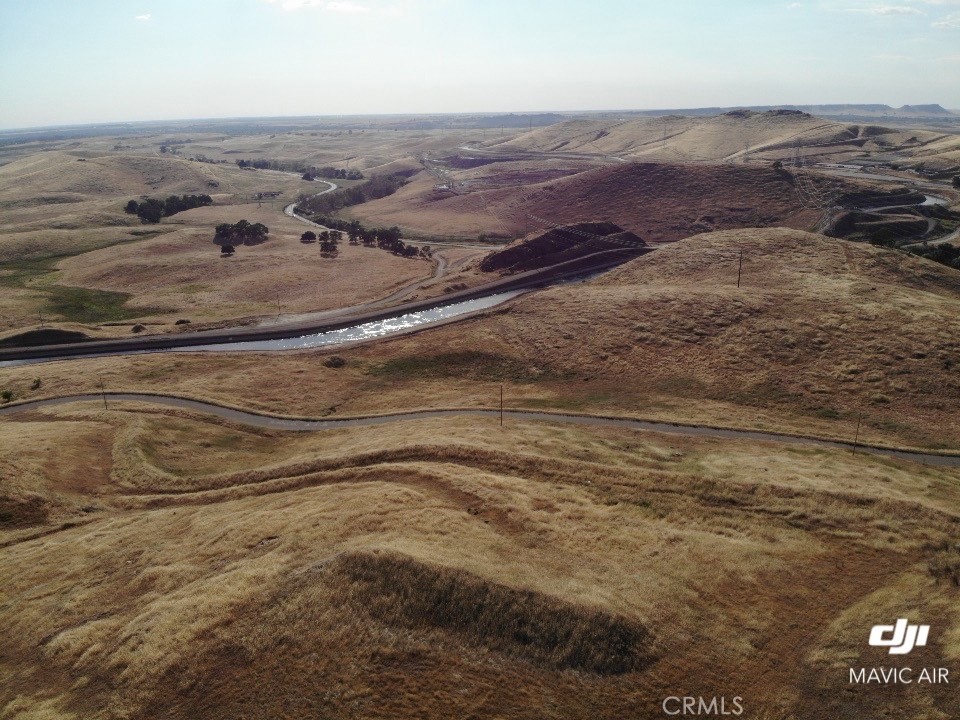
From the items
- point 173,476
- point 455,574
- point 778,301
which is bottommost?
point 173,476

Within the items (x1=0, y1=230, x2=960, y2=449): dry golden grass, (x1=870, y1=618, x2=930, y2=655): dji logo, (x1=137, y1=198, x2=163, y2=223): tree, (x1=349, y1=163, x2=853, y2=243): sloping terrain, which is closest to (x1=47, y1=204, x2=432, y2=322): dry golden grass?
(x1=0, y1=230, x2=960, y2=449): dry golden grass

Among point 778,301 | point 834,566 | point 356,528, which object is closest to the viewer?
point 834,566

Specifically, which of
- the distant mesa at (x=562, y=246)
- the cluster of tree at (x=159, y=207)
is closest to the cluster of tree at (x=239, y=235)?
the cluster of tree at (x=159, y=207)

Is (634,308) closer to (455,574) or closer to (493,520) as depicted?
(493,520)

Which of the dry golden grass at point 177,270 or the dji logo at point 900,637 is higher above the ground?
the dry golden grass at point 177,270

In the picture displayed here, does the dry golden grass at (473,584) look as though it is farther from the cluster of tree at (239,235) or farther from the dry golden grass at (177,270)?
the cluster of tree at (239,235)

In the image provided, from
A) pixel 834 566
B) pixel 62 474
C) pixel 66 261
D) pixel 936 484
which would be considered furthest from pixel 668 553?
pixel 66 261
